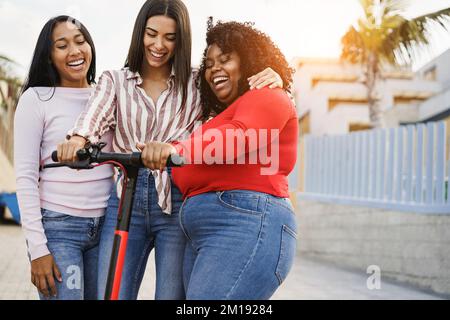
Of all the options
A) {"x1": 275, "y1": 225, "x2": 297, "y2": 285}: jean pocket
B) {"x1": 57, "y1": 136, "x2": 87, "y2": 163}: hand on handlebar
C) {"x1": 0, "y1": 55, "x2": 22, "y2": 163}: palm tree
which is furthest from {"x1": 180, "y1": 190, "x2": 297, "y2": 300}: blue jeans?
{"x1": 0, "y1": 55, "x2": 22, "y2": 163}: palm tree

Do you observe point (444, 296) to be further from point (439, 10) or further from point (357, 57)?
point (357, 57)

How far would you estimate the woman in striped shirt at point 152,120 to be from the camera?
7.06 feet

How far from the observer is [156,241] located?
2186mm

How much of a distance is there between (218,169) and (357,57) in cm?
1487

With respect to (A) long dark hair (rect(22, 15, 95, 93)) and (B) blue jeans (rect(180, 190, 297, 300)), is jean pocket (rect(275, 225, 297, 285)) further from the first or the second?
(A) long dark hair (rect(22, 15, 95, 93))

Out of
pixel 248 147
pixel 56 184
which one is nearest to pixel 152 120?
pixel 56 184

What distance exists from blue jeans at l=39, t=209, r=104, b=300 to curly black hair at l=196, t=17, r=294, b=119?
67 centimetres

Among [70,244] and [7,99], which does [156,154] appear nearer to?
[70,244]

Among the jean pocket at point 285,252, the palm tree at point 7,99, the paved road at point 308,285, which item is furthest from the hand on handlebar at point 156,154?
the palm tree at point 7,99

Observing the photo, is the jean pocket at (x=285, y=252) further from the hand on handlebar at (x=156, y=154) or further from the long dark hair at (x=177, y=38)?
the long dark hair at (x=177, y=38)

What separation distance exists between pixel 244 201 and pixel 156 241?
0.44 m

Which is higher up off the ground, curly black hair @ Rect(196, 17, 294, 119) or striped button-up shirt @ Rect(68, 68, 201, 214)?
curly black hair @ Rect(196, 17, 294, 119)

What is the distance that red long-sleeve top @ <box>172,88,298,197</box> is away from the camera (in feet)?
5.87

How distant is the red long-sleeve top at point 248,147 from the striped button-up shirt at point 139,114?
0.22 metres
